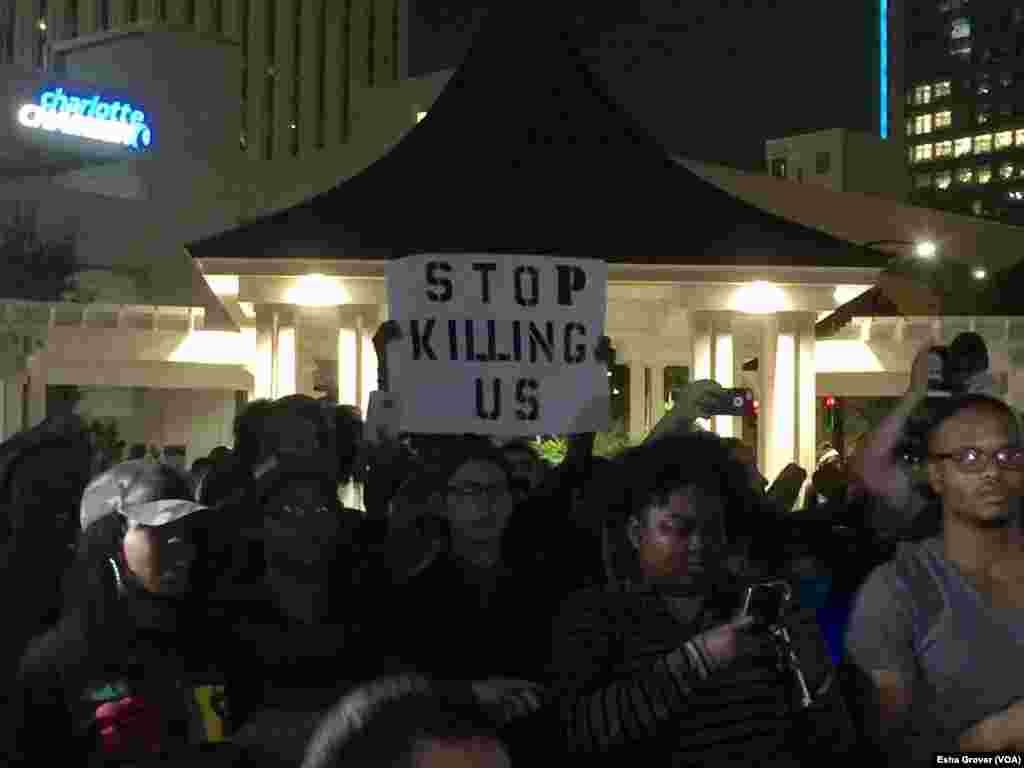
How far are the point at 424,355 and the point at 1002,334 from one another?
19.4 metres

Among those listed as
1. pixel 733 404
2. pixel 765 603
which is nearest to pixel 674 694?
pixel 765 603

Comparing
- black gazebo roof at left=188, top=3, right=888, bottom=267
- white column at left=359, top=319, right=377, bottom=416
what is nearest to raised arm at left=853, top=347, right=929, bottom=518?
black gazebo roof at left=188, top=3, right=888, bottom=267

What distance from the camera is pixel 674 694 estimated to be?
297cm

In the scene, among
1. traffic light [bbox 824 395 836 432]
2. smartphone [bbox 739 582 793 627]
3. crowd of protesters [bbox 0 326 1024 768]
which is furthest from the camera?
traffic light [bbox 824 395 836 432]

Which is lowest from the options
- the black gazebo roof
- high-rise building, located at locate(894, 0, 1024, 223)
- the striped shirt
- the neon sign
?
the striped shirt

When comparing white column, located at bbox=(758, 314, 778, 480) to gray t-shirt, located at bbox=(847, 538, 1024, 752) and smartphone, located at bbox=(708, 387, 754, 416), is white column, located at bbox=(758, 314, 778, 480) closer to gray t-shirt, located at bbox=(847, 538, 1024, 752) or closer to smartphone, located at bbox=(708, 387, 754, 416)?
smartphone, located at bbox=(708, 387, 754, 416)

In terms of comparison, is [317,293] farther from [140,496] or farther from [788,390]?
[140,496]

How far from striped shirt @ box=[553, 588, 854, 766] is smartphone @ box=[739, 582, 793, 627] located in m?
0.04

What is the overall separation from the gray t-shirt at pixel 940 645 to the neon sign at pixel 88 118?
43118mm

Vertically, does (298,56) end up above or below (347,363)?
above

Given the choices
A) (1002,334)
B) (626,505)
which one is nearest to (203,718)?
(626,505)

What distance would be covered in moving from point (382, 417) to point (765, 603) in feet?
12.1

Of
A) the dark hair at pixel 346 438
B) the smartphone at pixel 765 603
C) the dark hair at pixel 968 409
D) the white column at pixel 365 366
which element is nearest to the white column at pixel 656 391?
the white column at pixel 365 366

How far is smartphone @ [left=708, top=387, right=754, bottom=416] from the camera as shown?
5.76 m
